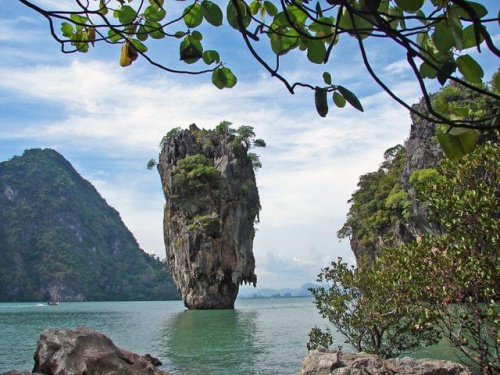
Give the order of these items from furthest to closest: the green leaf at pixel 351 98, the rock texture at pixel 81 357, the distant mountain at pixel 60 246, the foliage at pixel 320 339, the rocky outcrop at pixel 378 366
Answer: the distant mountain at pixel 60 246
the foliage at pixel 320 339
the rock texture at pixel 81 357
the rocky outcrop at pixel 378 366
the green leaf at pixel 351 98

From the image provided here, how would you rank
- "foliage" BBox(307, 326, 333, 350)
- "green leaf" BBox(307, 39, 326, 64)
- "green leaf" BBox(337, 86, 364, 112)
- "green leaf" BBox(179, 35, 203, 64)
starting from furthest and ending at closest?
"foliage" BBox(307, 326, 333, 350) → "green leaf" BBox(179, 35, 203, 64) → "green leaf" BBox(307, 39, 326, 64) → "green leaf" BBox(337, 86, 364, 112)

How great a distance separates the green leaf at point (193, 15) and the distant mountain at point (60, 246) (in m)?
110

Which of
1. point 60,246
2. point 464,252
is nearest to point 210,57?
point 464,252

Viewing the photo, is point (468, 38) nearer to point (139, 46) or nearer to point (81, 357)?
point (139, 46)

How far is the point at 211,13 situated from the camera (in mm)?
1090

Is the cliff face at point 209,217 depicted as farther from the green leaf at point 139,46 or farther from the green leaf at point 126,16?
the green leaf at point 126,16

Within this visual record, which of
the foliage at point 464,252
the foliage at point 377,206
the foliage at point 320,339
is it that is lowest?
the foliage at point 320,339

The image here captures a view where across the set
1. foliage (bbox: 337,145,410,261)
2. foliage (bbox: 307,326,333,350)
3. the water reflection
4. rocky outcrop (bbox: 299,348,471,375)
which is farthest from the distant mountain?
rocky outcrop (bbox: 299,348,471,375)

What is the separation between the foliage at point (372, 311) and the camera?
895 centimetres

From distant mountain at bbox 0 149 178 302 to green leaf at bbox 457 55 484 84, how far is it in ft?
362

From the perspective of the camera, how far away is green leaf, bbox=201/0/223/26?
109cm

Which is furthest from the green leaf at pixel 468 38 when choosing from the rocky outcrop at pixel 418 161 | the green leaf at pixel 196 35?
the rocky outcrop at pixel 418 161

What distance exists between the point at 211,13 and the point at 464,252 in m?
6.07

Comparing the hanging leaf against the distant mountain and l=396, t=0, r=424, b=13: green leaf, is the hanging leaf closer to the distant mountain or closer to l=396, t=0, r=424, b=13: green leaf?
l=396, t=0, r=424, b=13: green leaf
